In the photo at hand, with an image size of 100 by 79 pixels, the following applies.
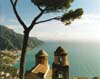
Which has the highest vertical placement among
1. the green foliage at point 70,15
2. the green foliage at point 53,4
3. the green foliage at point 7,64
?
the green foliage at point 53,4

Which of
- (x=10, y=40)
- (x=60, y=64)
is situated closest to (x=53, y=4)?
(x=60, y=64)

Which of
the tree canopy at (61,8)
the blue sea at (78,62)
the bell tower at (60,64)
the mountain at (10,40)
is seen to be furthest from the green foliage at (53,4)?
the blue sea at (78,62)

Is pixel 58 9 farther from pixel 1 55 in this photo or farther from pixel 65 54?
pixel 65 54

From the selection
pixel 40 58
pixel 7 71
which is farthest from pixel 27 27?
pixel 40 58

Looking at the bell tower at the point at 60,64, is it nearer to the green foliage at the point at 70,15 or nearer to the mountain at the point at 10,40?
the mountain at the point at 10,40

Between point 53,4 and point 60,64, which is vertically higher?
point 53,4

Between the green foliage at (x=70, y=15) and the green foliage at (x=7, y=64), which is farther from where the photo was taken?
the green foliage at (x=7, y=64)

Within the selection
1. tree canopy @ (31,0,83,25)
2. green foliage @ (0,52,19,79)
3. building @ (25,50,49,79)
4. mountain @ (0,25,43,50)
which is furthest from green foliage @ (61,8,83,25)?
mountain @ (0,25,43,50)

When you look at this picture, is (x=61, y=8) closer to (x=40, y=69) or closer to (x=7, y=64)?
(x=7, y=64)
